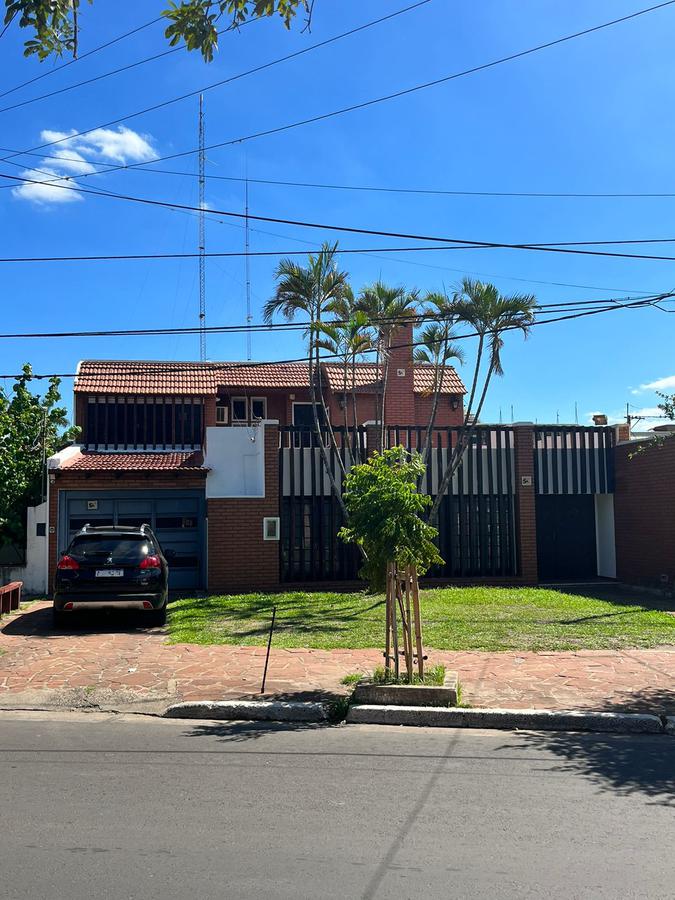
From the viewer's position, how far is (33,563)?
15914mm

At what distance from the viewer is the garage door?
16406 mm

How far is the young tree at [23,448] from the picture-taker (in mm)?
15672

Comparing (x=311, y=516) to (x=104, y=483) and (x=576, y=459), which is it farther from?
(x=576, y=459)

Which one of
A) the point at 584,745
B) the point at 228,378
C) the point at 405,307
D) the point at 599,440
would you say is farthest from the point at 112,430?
the point at 584,745

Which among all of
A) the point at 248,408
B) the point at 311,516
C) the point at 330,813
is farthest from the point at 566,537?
the point at 330,813

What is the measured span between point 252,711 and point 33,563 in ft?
33.1

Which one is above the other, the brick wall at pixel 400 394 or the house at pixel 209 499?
the brick wall at pixel 400 394

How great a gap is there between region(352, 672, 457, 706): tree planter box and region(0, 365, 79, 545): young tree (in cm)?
1064

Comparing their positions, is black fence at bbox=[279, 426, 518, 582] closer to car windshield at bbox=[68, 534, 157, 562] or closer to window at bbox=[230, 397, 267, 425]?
car windshield at bbox=[68, 534, 157, 562]

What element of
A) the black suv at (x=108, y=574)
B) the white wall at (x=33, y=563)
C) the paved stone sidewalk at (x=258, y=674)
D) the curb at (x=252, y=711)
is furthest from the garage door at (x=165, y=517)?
the curb at (x=252, y=711)

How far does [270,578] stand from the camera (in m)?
16.0

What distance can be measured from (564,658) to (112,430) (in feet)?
48.7

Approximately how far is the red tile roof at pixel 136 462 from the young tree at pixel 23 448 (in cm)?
74

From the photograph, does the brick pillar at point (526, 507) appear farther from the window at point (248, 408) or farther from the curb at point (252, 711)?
the curb at point (252, 711)
